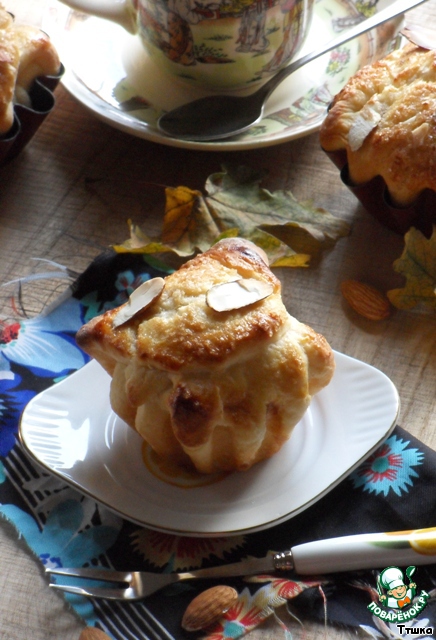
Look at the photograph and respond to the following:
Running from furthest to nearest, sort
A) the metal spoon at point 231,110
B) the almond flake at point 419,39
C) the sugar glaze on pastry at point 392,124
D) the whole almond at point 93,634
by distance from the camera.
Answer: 1. the metal spoon at point 231,110
2. the almond flake at point 419,39
3. the sugar glaze on pastry at point 392,124
4. the whole almond at point 93,634

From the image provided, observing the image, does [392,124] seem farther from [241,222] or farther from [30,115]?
[30,115]

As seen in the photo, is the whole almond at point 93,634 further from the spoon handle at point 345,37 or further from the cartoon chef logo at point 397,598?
the spoon handle at point 345,37

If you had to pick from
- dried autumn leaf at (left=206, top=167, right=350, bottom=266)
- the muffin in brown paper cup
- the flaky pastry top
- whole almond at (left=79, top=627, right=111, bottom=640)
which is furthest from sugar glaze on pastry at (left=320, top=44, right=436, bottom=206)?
whole almond at (left=79, top=627, right=111, bottom=640)

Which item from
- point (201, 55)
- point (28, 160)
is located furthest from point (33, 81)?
point (201, 55)

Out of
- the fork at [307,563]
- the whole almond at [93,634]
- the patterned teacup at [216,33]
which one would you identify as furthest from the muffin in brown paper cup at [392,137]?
the whole almond at [93,634]

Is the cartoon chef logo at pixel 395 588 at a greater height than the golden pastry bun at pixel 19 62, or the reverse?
the golden pastry bun at pixel 19 62

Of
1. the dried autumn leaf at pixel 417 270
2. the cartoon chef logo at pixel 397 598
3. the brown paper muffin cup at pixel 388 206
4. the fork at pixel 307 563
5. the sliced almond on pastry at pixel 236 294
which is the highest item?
→ the sliced almond on pastry at pixel 236 294

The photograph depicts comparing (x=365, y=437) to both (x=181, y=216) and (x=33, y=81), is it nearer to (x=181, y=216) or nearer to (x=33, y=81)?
(x=181, y=216)
